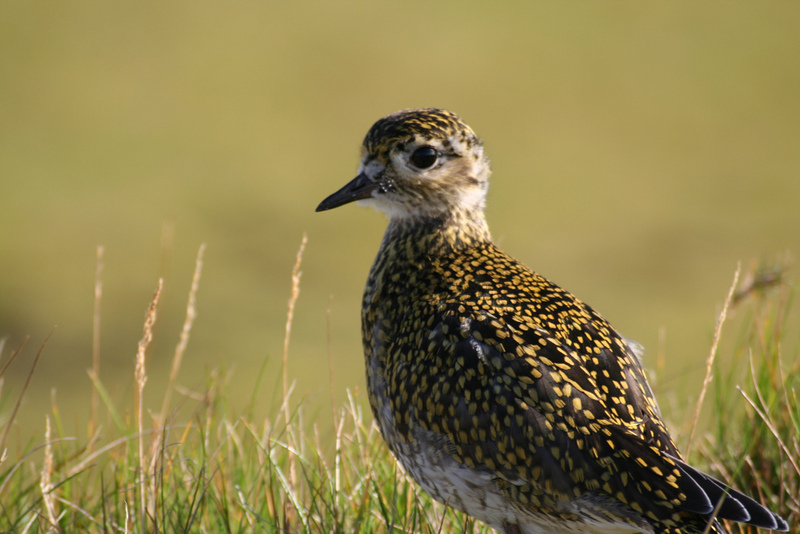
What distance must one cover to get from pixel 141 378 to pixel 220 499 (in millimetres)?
556

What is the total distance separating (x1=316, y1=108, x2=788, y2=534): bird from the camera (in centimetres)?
236

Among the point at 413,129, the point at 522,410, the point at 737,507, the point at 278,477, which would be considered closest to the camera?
the point at 737,507

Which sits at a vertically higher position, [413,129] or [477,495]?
[413,129]

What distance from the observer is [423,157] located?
338 cm

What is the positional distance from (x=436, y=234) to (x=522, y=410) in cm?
106

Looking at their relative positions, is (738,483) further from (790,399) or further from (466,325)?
(466,325)

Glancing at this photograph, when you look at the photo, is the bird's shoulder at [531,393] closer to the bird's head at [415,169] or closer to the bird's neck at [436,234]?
the bird's neck at [436,234]

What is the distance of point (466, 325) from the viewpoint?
2672 millimetres

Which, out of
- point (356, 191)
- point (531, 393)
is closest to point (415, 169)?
point (356, 191)

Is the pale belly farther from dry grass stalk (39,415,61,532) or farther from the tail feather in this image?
dry grass stalk (39,415,61,532)

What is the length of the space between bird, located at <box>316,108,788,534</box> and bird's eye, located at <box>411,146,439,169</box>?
1.25ft

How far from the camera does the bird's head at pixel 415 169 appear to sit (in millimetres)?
3369

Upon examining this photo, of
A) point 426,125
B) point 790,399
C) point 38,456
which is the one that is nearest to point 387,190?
point 426,125

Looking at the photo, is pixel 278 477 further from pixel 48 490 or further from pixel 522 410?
pixel 522 410
